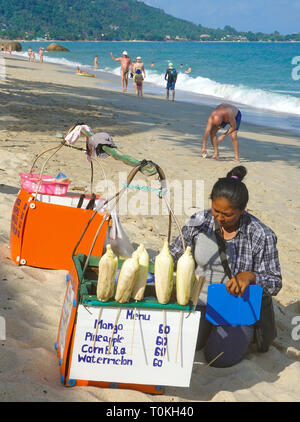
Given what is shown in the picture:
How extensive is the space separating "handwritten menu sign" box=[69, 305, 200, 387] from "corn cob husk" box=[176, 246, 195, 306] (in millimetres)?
76

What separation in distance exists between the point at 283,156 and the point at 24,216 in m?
7.95

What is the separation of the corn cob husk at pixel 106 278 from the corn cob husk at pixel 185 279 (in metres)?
0.33

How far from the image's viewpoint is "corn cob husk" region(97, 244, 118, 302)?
7.96 feet

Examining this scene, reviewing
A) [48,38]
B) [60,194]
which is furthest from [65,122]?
[48,38]

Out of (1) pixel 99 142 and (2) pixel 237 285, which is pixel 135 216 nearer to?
(1) pixel 99 142

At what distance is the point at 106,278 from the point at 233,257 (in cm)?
112

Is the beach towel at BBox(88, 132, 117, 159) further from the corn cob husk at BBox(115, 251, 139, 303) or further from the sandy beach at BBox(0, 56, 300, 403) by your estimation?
the sandy beach at BBox(0, 56, 300, 403)

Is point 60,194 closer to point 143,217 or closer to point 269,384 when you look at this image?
point 143,217

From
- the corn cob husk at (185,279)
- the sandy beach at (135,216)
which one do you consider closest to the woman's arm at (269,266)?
the sandy beach at (135,216)
